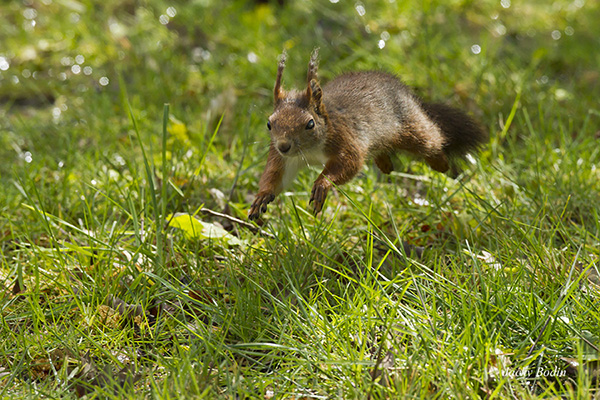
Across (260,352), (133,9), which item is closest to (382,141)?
(260,352)

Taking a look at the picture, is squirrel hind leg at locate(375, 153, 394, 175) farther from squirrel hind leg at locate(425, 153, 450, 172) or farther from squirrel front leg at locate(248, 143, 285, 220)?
squirrel front leg at locate(248, 143, 285, 220)

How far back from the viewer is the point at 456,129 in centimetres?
253

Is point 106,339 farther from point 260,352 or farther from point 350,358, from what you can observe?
point 350,358

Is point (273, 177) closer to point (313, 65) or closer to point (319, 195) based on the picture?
point (319, 195)

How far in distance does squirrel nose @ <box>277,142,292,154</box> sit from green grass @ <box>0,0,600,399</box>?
0.32 meters

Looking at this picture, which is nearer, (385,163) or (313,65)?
(313,65)

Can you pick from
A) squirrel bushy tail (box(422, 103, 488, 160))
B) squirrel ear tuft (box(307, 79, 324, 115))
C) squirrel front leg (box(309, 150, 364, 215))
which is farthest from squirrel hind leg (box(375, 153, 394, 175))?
squirrel ear tuft (box(307, 79, 324, 115))

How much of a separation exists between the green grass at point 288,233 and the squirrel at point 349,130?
0.18m

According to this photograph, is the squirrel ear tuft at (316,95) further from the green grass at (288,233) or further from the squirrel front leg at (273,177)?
the green grass at (288,233)

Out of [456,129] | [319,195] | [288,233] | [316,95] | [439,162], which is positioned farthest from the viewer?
[456,129]

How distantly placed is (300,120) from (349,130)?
0.24 meters

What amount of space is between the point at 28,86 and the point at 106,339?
323 cm

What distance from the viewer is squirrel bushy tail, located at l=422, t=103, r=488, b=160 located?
8.24ft

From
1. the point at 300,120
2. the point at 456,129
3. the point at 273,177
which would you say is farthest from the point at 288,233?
the point at 456,129
